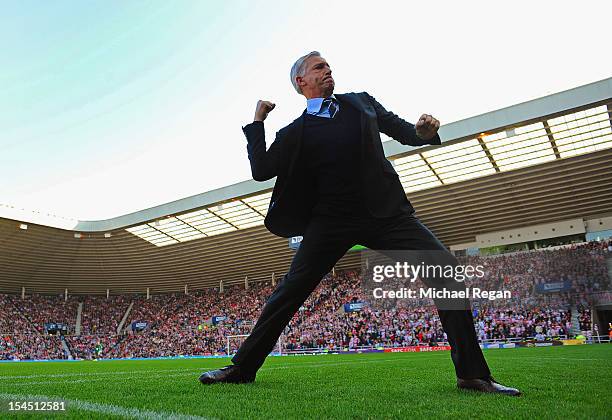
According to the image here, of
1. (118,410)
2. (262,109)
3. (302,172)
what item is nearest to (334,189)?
(302,172)

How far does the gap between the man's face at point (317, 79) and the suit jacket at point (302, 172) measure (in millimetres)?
94

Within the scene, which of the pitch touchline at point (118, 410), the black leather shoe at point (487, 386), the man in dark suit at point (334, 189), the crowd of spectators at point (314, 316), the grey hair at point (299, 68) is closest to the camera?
the pitch touchline at point (118, 410)

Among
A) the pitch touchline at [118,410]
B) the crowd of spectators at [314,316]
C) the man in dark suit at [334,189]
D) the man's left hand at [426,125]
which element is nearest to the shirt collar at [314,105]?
the man in dark suit at [334,189]

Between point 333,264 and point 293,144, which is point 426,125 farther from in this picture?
point 333,264

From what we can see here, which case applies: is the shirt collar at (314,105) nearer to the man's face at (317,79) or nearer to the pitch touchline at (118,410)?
the man's face at (317,79)

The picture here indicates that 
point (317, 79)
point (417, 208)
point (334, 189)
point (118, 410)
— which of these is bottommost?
point (118, 410)

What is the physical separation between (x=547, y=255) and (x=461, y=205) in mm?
5631

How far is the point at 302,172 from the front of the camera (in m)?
3.03

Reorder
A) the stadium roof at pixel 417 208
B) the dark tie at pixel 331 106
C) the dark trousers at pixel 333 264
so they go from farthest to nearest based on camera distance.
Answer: the stadium roof at pixel 417 208 → the dark tie at pixel 331 106 → the dark trousers at pixel 333 264

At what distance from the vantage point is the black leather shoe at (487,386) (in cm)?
261

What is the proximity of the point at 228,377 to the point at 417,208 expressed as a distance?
24031 millimetres

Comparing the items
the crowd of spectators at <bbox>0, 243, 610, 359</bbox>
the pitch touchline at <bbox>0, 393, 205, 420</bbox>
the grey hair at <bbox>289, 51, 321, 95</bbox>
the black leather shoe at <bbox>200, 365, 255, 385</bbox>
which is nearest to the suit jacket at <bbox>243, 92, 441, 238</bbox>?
the grey hair at <bbox>289, 51, 321, 95</bbox>

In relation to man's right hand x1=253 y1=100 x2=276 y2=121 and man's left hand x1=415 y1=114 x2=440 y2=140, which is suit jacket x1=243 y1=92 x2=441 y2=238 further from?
man's left hand x1=415 y1=114 x2=440 y2=140

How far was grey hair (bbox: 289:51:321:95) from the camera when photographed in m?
3.20
